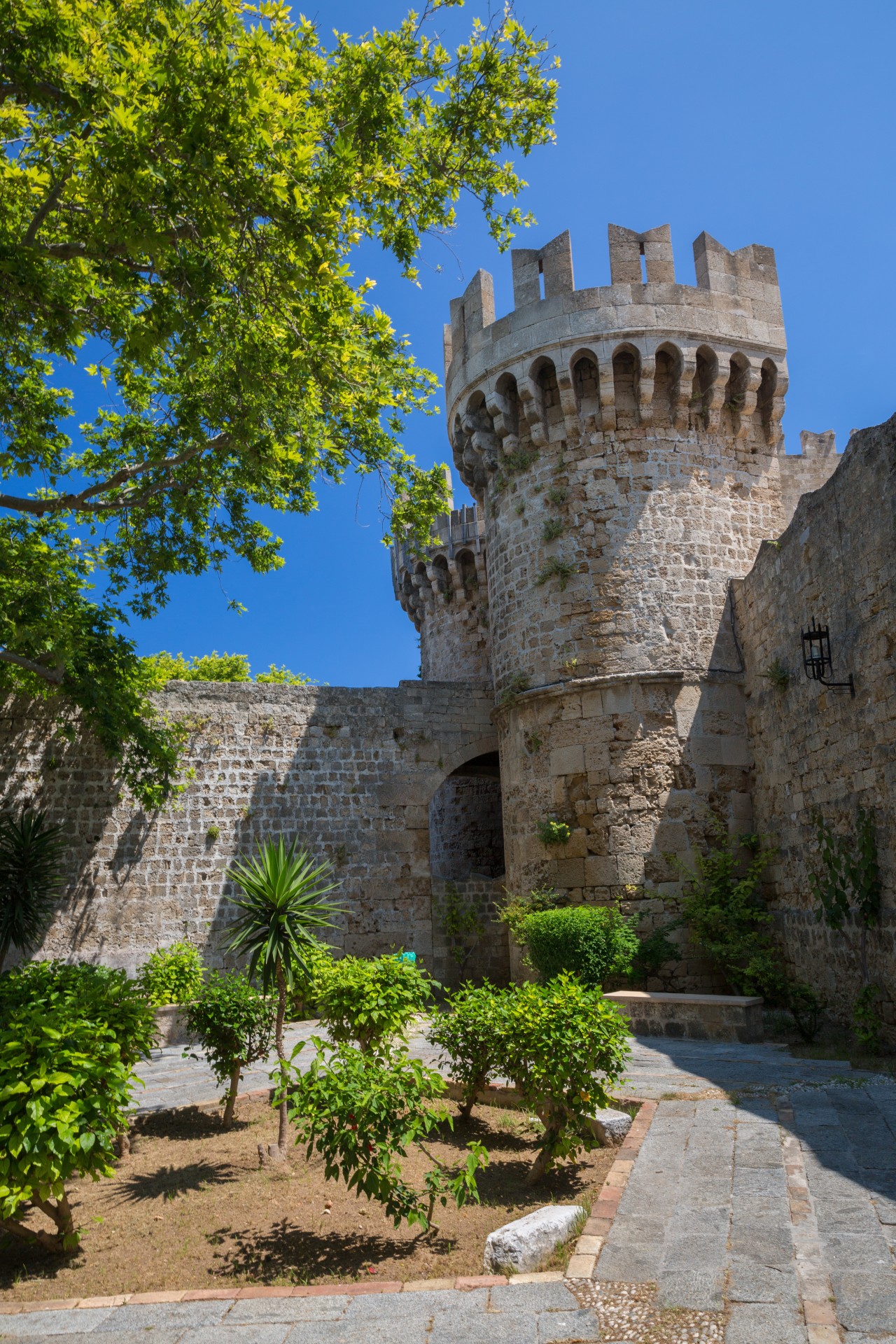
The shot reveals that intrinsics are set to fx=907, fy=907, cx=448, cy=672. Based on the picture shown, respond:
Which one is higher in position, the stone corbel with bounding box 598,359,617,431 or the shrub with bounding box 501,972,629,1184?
the stone corbel with bounding box 598,359,617,431

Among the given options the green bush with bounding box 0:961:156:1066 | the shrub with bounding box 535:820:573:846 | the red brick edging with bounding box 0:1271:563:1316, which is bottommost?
the red brick edging with bounding box 0:1271:563:1316

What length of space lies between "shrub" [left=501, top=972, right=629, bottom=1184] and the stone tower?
6226 mm

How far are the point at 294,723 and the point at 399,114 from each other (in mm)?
9015

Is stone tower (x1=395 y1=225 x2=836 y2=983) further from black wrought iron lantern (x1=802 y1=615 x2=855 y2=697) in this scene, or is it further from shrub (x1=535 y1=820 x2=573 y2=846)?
black wrought iron lantern (x1=802 y1=615 x2=855 y2=697)

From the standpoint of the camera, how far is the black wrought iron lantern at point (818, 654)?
9.34m

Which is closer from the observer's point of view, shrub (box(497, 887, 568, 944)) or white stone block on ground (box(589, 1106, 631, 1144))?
white stone block on ground (box(589, 1106, 631, 1144))

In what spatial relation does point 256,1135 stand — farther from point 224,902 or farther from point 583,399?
point 583,399

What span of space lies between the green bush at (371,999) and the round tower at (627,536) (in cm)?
578

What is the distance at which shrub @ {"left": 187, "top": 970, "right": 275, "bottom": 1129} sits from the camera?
666 cm

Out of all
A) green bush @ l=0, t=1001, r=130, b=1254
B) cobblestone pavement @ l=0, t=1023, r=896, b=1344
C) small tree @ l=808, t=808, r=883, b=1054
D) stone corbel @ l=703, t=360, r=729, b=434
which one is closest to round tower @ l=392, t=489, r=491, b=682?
stone corbel @ l=703, t=360, r=729, b=434

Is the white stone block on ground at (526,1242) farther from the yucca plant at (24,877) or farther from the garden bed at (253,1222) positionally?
the yucca plant at (24,877)

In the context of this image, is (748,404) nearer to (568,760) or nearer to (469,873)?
(568,760)

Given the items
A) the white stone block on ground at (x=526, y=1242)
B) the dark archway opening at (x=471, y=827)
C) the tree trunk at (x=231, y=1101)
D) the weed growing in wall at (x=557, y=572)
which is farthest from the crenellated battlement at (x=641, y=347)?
the white stone block on ground at (x=526, y=1242)

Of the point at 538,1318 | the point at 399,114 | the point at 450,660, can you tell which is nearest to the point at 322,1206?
the point at 538,1318
